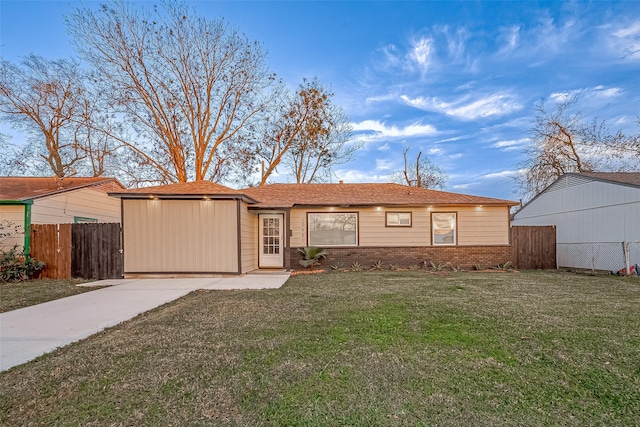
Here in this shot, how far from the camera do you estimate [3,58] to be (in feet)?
45.1

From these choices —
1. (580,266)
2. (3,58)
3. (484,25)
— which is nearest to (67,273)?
(3,58)

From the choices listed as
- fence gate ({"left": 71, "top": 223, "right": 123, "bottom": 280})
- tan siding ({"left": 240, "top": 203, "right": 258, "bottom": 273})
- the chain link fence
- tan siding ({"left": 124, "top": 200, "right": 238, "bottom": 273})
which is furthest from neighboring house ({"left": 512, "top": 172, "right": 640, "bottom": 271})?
fence gate ({"left": 71, "top": 223, "right": 123, "bottom": 280})

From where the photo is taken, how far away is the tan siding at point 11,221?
9.12 m

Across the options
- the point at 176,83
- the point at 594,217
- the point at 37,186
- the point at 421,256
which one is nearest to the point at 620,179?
the point at 594,217

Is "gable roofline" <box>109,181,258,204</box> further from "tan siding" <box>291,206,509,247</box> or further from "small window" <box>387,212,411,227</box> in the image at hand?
"small window" <box>387,212,411,227</box>

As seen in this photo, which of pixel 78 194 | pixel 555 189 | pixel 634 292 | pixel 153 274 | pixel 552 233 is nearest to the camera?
pixel 634 292

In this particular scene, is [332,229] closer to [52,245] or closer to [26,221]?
[52,245]

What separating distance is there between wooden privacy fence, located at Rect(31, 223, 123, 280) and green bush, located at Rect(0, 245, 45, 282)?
0.78 feet

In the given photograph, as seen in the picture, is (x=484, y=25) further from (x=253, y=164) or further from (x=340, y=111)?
(x=253, y=164)

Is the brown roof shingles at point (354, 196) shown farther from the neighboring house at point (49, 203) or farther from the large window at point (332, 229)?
the neighboring house at point (49, 203)

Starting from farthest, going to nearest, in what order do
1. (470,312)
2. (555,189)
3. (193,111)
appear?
1. (193,111)
2. (555,189)
3. (470,312)

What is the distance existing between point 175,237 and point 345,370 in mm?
7555

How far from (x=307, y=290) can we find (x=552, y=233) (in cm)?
1050

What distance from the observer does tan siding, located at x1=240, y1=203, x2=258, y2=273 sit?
371 inches
